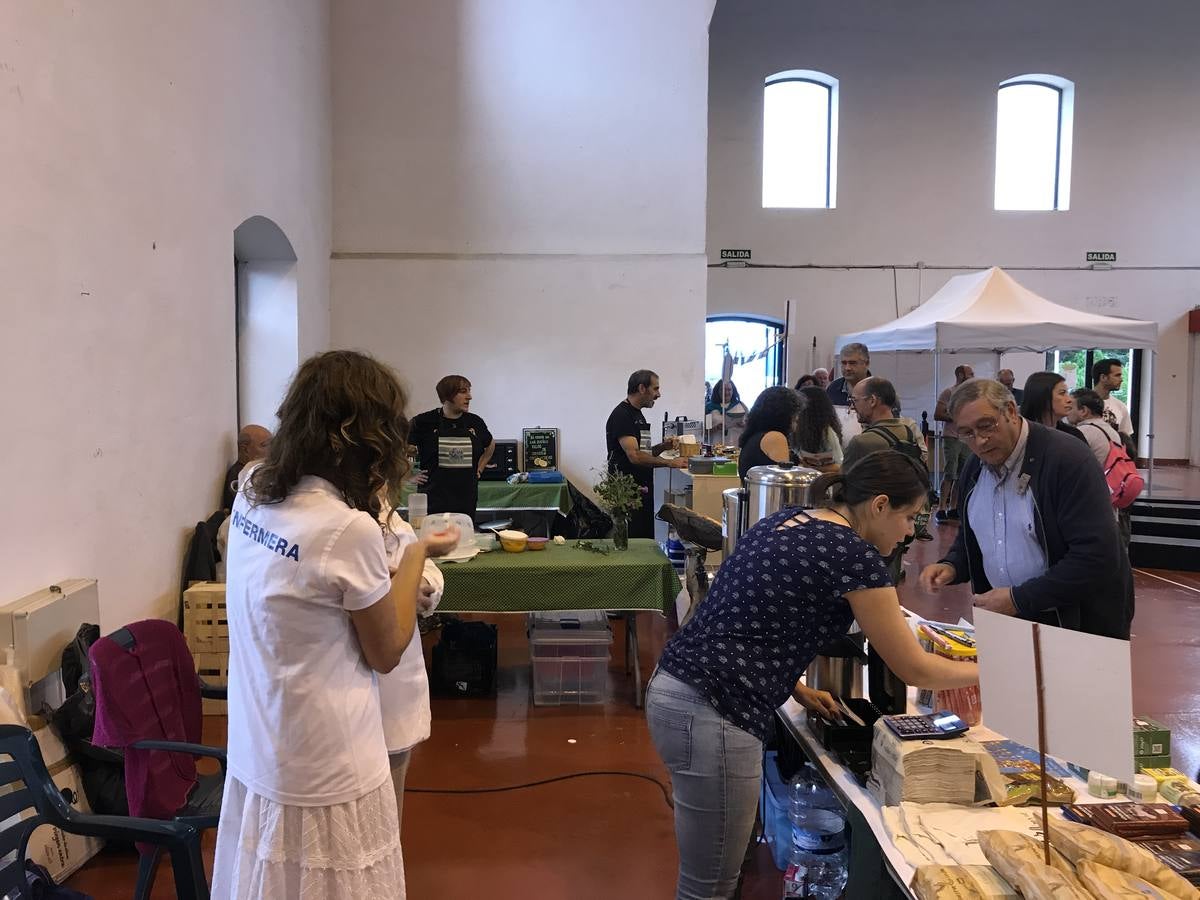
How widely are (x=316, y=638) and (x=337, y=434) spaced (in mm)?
332

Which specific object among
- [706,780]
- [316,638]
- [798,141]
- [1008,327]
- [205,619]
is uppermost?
[798,141]

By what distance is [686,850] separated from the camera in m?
1.75

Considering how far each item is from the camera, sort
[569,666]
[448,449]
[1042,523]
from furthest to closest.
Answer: [448,449]
[569,666]
[1042,523]

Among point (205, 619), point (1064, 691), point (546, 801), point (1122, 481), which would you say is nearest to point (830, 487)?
point (1064, 691)

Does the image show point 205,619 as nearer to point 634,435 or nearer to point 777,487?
point 634,435

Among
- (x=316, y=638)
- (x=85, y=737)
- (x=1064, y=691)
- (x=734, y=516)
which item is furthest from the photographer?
(x=734, y=516)

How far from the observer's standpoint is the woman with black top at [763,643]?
162cm

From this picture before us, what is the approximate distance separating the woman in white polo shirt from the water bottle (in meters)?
1.28

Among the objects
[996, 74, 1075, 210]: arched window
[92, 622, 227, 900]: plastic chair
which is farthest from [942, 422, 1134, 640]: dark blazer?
[996, 74, 1075, 210]: arched window

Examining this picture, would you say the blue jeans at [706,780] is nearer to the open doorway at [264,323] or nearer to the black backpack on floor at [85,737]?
the black backpack on floor at [85,737]

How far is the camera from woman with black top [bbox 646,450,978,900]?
5.33ft

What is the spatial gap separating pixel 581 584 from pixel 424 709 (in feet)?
6.58

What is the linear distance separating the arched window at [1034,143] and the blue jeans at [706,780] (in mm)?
12459

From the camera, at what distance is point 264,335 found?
20.2 ft
